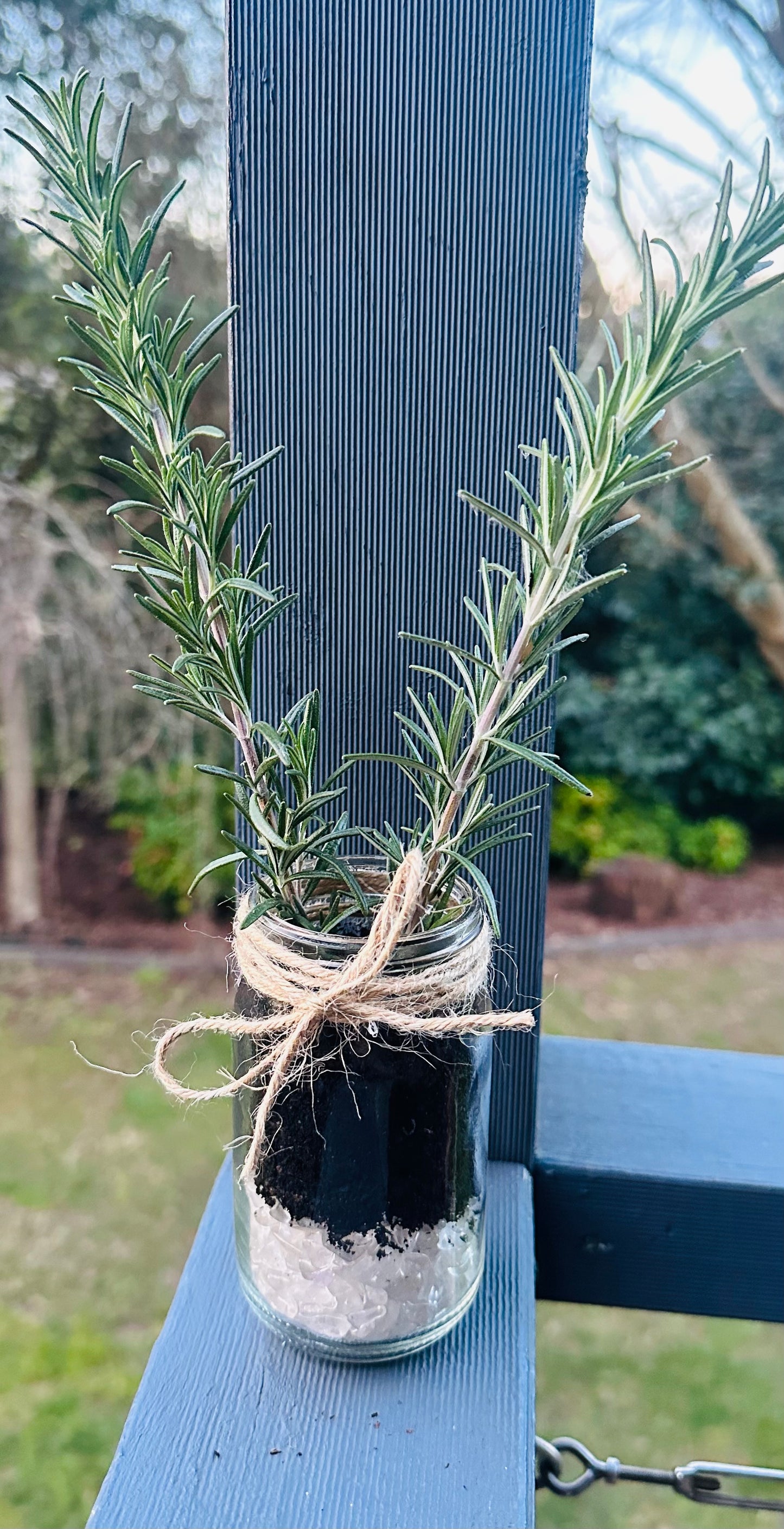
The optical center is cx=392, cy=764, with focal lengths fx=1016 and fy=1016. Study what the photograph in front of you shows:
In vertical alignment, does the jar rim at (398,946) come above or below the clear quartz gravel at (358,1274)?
above

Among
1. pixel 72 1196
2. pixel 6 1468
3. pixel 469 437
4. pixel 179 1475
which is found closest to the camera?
pixel 179 1475

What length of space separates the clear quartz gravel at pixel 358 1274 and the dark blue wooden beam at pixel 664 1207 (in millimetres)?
166

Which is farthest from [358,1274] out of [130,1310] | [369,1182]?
[130,1310]

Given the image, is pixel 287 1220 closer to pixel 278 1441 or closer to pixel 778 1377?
pixel 278 1441

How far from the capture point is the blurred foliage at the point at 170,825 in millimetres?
3109

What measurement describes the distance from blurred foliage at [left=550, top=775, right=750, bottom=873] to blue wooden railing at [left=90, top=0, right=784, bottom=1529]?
10.2ft

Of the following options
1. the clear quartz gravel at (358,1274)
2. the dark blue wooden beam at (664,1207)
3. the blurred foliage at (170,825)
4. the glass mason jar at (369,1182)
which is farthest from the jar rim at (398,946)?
the blurred foliage at (170,825)

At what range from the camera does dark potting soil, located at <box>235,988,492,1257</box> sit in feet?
1.41

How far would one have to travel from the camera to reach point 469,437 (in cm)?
54

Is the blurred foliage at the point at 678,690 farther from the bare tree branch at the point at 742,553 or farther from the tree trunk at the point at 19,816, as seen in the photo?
the tree trunk at the point at 19,816

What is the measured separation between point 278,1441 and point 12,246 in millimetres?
3032

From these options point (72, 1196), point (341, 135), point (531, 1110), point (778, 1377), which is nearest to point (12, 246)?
point (72, 1196)

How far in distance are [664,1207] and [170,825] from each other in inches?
109

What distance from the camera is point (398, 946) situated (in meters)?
0.43
